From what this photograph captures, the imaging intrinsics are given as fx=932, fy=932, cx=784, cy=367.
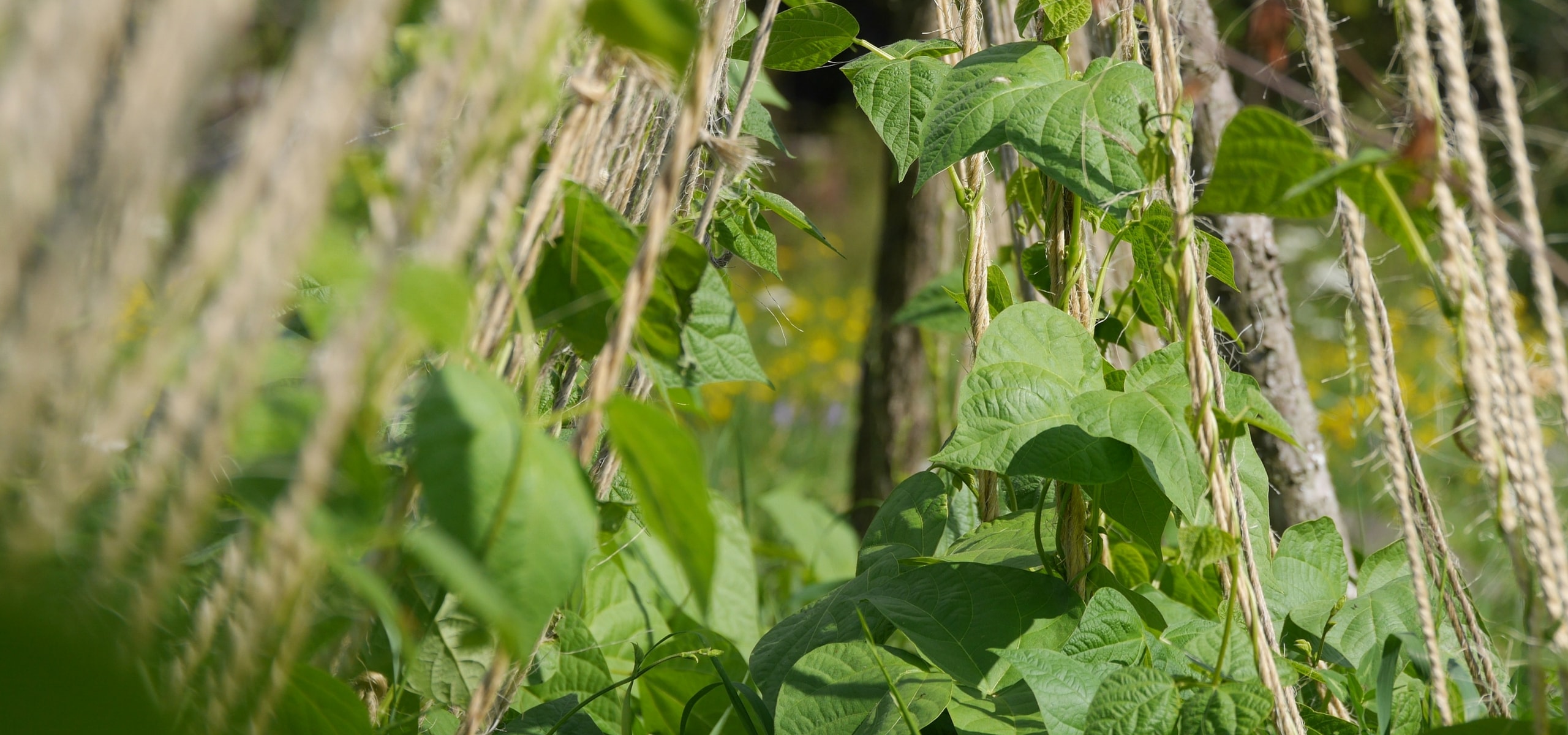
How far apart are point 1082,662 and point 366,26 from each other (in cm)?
56

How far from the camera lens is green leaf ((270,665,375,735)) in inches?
19.1

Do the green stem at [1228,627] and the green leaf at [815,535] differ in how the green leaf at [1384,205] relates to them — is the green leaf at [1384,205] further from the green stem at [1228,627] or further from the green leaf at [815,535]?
the green leaf at [815,535]

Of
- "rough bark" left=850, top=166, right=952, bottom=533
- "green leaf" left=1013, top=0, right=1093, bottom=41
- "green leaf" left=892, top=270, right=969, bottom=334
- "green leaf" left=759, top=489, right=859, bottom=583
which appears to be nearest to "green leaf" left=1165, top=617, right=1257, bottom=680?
"green leaf" left=1013, top=0, right=1093, bottom=41

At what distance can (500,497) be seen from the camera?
1.23 feet

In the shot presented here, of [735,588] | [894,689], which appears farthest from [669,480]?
[735,588]

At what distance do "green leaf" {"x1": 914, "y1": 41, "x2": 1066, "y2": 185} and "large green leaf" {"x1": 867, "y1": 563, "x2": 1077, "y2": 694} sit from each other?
0.31m

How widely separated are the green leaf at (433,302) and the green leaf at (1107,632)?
0.47 m

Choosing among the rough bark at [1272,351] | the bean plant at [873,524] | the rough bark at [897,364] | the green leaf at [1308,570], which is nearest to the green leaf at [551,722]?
the bean plant at [873,524]

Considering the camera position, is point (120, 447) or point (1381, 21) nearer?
point (120, 447)

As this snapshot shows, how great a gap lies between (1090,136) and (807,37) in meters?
0.28

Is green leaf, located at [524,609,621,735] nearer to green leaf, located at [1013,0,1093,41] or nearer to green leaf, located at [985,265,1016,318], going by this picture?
green leaf, located at [985,265,1016,318]

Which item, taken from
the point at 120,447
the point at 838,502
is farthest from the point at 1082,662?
the point at 838,502

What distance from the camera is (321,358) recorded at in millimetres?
365

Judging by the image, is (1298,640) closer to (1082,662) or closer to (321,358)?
(1082,662)
